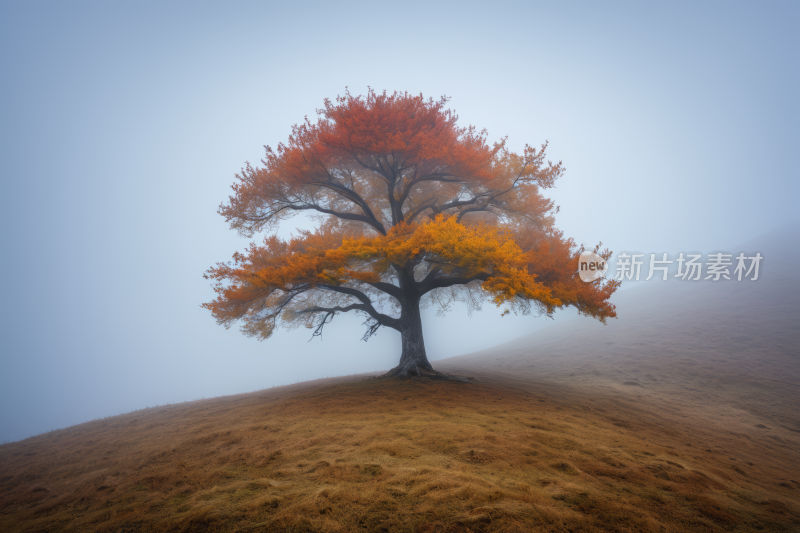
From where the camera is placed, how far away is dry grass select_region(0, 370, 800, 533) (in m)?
3.43

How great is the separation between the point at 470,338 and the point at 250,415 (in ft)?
344

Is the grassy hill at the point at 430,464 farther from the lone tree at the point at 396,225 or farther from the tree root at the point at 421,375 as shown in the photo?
the lone tree at the point at 396,225

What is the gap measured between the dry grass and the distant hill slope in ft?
16.6

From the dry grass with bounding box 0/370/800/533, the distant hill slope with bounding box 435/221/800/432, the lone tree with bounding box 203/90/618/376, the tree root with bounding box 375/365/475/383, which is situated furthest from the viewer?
the distant hill slope with bounding box 435/221/800/432

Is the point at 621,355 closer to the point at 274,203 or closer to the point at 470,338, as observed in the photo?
the point at 274,203

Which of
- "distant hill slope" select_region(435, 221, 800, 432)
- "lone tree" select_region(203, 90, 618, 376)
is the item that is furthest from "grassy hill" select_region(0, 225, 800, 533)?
"lone tree" select_region(203, 90, 618, 376)

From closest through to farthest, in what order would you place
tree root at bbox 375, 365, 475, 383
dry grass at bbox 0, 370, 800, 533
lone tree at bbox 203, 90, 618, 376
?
dry grass at bbox 0, 370, 800, 533
lone tree at bbox 203, 90, 618, 376
tree root at bbox 375, 365, 475, 383

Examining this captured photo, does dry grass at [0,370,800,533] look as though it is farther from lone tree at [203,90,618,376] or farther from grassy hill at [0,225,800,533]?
lone tree at [203,90,618,376]

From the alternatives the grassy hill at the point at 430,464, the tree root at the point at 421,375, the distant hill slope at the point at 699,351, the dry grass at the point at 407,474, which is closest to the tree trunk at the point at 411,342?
the tree root at the point at 421,375

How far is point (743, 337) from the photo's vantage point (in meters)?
18.1

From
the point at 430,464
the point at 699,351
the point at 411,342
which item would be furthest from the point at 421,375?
the point at 699,351

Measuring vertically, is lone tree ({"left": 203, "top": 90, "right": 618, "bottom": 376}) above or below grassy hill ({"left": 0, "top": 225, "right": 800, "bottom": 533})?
above

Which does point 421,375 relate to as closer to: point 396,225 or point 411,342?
point 411,342

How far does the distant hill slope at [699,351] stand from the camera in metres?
12.4
